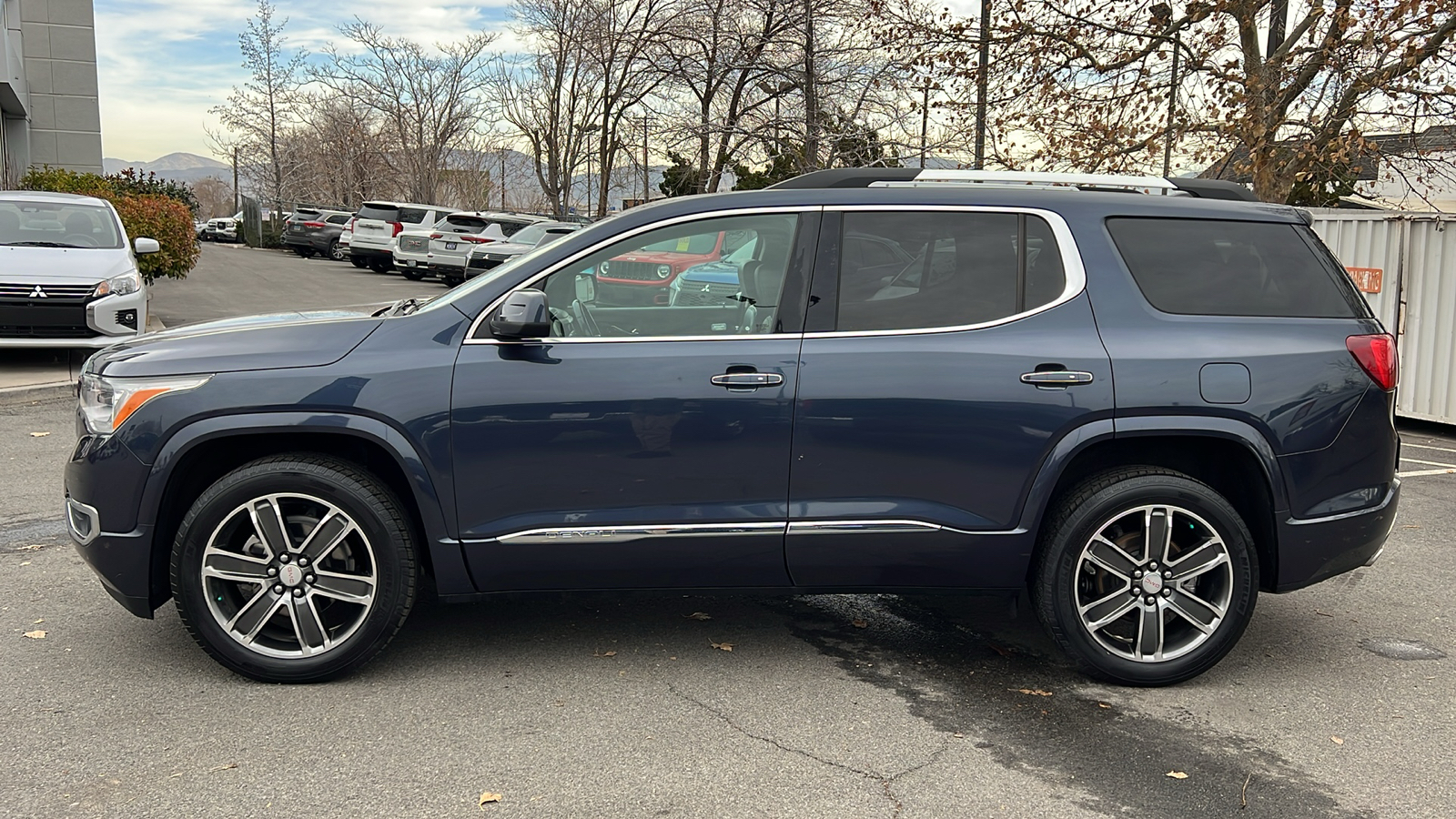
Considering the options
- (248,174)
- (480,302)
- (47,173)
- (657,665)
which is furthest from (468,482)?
(248,174)

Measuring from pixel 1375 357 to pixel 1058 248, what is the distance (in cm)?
122

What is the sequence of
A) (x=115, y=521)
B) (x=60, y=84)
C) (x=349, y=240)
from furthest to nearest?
(x=60, y=84)
(x=349, y=240)
(x=115, y=521)

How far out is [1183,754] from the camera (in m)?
3.84

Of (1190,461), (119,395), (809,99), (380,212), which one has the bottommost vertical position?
(1190,461)

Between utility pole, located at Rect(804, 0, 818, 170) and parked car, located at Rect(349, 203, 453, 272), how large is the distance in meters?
10.4

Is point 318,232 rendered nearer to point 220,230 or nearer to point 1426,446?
point 220,230

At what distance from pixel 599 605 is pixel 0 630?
2368mm

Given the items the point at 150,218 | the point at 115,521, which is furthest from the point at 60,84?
the point at 115,521

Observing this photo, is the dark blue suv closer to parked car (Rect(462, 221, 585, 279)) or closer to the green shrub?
the green shrub

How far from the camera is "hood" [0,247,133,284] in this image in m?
10.9

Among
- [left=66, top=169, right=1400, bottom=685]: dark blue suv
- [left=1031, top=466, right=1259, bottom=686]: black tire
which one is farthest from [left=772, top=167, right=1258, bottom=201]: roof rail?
[left=1031, top=466, right=1259, bottom=686]: black tire

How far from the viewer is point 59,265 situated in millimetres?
11094

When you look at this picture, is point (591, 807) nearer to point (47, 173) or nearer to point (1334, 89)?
point (1334, 89)

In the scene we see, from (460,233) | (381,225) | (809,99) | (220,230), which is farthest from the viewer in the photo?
(220,230)
